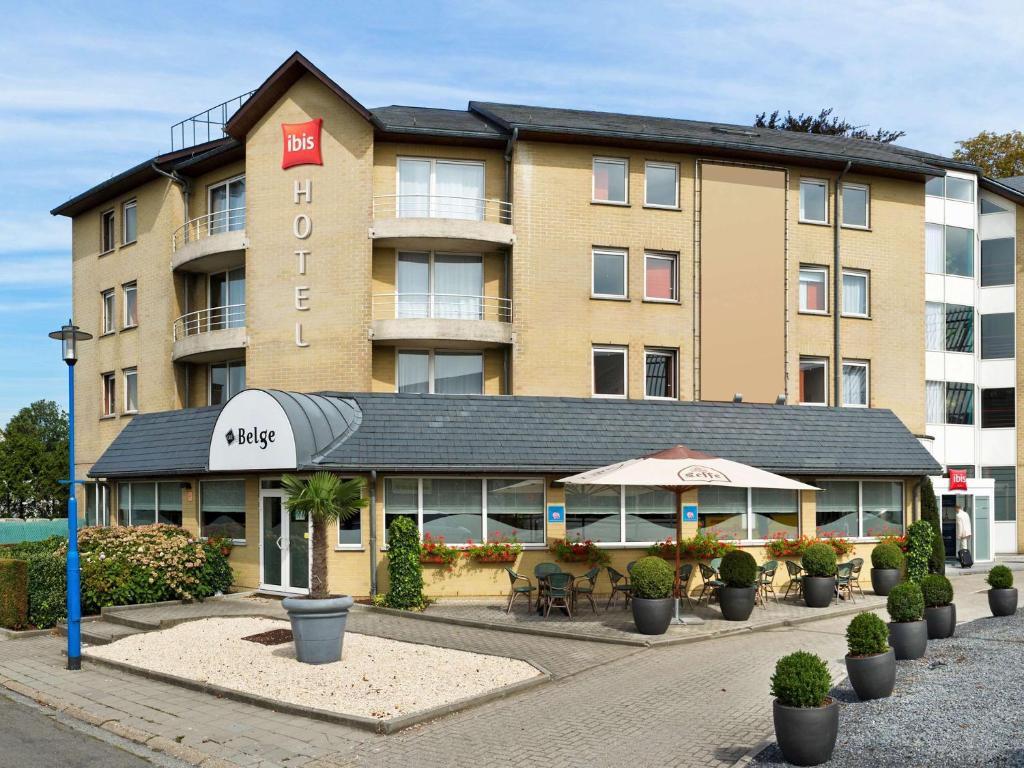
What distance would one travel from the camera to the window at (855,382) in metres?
27.3

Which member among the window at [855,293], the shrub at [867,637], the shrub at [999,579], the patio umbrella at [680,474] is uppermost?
the window at [855,293]

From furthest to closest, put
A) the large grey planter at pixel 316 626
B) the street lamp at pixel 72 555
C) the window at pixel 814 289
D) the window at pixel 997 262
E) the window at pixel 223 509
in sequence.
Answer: the window at pixel 997 262, the window at pixel 814 289, the window at pixel 223 509, the street lamp at pixel 72 555, the large grey planter at pixel 316 626

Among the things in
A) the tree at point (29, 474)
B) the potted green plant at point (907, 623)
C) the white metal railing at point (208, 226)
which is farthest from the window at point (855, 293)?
the tree at point (29, 474)

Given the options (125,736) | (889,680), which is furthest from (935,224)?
(125,736)

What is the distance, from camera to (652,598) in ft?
52.5

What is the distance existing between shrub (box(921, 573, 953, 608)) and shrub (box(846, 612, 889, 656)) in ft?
13.5

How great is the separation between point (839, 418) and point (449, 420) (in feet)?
35.3

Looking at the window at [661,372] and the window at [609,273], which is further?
the window at [661,372]

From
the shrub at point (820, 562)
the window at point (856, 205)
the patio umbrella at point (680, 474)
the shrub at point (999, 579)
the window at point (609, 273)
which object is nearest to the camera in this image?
the patio umbrella at point (680, 474)

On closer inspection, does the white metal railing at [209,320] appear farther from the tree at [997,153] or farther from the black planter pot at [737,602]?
the tree at [997,153]

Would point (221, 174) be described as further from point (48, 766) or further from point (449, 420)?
point (48, 766)

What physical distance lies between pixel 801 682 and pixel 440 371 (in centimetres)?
1711

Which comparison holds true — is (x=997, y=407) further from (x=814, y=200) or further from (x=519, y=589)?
(x=519, y=589)

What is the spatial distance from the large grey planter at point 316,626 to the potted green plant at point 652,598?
5.26 meters
